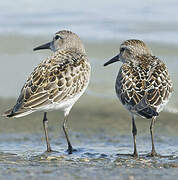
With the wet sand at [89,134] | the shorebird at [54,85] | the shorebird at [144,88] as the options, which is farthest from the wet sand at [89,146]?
the shorebird at [144,88]

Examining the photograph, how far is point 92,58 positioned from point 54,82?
6118 mm

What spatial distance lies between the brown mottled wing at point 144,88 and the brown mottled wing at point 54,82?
0.71 metres

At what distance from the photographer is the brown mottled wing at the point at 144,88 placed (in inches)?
338

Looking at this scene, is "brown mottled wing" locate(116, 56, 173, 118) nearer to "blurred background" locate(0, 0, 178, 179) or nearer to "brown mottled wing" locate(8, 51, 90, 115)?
"brown mottled wing" locate(8, 51, 90, 115)

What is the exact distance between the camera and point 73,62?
9.91 m

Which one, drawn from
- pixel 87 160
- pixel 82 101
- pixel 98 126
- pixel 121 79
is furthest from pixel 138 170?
pixel 82 101

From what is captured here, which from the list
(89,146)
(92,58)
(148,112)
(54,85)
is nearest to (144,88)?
(148,112)

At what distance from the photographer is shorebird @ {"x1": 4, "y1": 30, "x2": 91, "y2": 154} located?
30.0 feet

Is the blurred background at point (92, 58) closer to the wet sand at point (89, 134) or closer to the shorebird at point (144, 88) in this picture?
the wet sand at point (89, 134)

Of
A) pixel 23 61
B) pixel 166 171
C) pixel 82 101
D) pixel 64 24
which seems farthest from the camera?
pixel 64 24

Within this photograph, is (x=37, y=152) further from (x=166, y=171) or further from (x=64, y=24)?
(x=64, y=24)

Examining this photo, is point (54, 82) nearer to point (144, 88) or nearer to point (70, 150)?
point (70, 150)

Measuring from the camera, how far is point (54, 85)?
9.41m

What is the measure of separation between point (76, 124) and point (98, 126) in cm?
39
